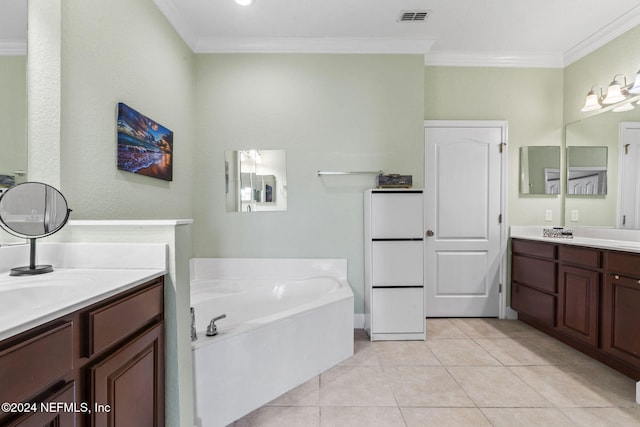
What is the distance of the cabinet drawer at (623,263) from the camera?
1.88m

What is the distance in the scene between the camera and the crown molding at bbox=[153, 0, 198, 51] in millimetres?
2232

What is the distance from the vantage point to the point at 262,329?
5.58 ft

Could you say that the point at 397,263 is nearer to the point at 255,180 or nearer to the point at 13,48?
the point at 255,180

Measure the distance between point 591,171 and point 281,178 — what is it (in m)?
2.93

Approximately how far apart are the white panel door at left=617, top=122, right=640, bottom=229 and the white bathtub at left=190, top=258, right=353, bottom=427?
238 centimetres

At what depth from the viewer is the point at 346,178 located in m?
2.87

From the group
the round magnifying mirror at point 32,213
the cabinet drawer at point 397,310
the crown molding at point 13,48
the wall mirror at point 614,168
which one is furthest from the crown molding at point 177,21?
the wall mirror at point 614,168

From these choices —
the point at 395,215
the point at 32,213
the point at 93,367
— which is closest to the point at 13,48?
the point at 32,213

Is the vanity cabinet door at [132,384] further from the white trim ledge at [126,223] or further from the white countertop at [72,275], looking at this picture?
the white trim ledge at [126,223]

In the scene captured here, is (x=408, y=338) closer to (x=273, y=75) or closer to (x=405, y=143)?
(x=405, y=143)

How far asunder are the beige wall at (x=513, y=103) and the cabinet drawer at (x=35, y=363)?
3.26m

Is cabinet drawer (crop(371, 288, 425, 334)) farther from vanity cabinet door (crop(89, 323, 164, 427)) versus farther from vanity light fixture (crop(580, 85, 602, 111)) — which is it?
vanity light fixture (crop(580, 85, 602, 111))

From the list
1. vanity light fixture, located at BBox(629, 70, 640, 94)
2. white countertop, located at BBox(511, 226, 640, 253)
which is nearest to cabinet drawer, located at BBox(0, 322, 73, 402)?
white countertop, located at BBox(511, 226, 640, 253)

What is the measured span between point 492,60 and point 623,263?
88.8 inches
